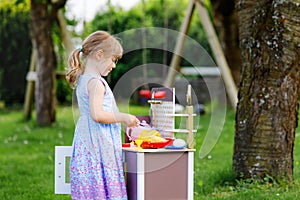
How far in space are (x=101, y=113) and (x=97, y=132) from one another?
12 cm

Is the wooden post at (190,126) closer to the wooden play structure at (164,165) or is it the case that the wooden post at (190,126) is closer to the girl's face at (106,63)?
the wooden play structure at (164,165)

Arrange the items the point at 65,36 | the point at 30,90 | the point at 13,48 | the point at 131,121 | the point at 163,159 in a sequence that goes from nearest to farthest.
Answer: the point at 131,121
the point at 163,159
the point at 65,36
the point at 30,90
the point at 13,48

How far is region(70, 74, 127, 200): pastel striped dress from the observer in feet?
10.9

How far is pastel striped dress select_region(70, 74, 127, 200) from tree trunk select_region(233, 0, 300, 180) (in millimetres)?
1620

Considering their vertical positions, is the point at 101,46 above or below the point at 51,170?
above

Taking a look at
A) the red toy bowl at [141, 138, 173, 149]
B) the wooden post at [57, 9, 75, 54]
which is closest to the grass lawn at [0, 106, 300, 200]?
the red toy bowl at [141, 138, 173, 149]

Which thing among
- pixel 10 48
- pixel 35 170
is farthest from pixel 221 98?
pixel 10 48

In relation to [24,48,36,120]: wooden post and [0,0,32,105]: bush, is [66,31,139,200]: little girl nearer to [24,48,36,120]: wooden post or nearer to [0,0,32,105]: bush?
[24,48,36,120]: wooden post

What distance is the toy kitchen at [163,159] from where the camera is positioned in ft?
10.9

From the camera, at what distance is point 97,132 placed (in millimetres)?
3322

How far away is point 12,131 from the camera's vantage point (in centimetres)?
977

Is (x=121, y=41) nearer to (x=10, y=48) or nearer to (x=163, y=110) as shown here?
(x=163, y=110)

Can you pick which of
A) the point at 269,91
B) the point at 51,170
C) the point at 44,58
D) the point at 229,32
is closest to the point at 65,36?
the point at 44,58

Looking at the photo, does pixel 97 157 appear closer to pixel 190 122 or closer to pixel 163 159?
pixel 163 159
